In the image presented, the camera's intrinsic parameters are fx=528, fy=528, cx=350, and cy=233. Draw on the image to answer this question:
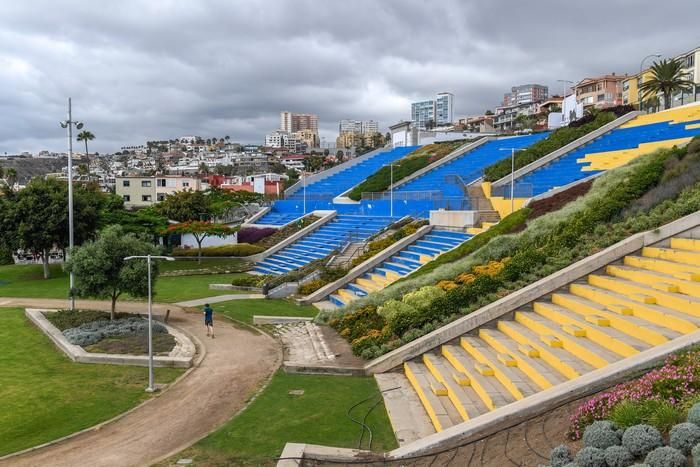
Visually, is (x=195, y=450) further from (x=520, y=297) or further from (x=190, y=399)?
(x=520, y=297)

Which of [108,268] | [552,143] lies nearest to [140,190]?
[552,143]

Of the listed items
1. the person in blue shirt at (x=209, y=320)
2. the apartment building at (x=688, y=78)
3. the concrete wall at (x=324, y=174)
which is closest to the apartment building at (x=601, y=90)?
the apartment building at (x=688, y=78)

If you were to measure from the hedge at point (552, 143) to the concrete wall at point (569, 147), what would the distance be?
0.60 m

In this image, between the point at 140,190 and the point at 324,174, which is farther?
the point at 140,190

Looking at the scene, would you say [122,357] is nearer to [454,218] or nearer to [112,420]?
[112,420]

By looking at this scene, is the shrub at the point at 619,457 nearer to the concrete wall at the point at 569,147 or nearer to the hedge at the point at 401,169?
the concrete wall at the point at 569,147

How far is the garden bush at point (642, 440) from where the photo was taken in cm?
629

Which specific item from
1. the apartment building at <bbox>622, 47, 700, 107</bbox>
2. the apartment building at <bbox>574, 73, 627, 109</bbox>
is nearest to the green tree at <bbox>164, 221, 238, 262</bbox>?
the apartment building at <bbox>622, 47, 700, 107</bbox>

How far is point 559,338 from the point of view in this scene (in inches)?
478

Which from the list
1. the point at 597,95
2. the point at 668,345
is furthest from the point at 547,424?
the point at 597,95

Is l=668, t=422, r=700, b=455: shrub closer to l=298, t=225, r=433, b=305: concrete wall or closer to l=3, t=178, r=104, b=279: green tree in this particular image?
l=298, t=225, r=433, b=305: concrete wall

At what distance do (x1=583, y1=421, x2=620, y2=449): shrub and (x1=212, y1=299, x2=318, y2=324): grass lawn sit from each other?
17.4 metres

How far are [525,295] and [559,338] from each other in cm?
297

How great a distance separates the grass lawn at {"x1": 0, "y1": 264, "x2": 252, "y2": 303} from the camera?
97.8 feet
